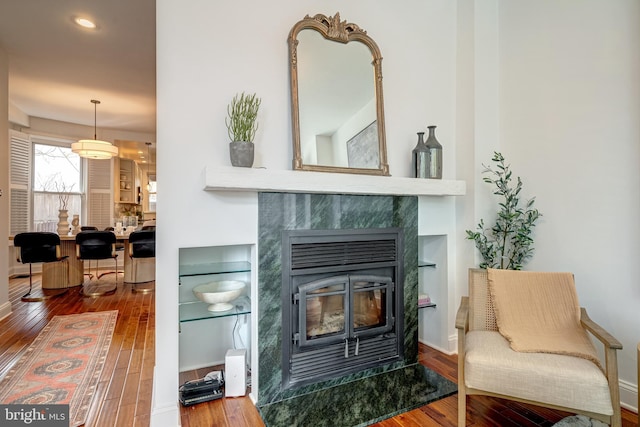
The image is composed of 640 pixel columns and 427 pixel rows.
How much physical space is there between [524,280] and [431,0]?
2447 millimetres

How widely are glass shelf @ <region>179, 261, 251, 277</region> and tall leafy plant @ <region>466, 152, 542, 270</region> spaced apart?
6.03 feet

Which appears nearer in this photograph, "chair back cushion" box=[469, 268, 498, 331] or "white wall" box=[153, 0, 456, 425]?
"white wall" box=[153, 0, 456, 425]

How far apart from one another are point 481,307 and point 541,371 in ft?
1.99

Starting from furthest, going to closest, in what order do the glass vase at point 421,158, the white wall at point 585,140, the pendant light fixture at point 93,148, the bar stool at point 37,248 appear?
1. the pendant light fixture at point 93,148
2. the bar stool at point 37,248
3. the glass vase at point 421,158
4. the white wall at point 585,140

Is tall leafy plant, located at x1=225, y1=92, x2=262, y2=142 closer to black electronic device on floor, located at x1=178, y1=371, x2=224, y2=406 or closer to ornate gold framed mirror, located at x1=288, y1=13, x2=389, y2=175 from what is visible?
ornate gold framed mirror, located at x1=288, y1=13, x2=389, y2=175

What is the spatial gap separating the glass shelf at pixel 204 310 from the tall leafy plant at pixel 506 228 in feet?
6.14

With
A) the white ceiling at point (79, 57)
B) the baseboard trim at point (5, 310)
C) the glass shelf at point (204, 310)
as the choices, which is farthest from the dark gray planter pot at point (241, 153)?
the baseboard trim at point (5, 310)

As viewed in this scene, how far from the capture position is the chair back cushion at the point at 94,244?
4906 millimetres

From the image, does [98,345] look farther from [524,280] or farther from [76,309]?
[524,280]

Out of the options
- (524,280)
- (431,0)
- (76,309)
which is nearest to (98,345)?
(76,309)

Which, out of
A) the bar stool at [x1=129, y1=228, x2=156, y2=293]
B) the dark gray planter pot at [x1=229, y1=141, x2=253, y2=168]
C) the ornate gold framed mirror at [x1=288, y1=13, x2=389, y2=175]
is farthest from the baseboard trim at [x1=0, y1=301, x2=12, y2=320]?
the ornate gold framed mirror at [x1=288, y1=13, x2=389, y2=175]

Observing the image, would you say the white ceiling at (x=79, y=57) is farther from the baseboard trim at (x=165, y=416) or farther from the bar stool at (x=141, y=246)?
the baseboard trim at (x=165, y=416)

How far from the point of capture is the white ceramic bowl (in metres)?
2.14

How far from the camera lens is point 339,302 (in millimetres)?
Result: 2412
